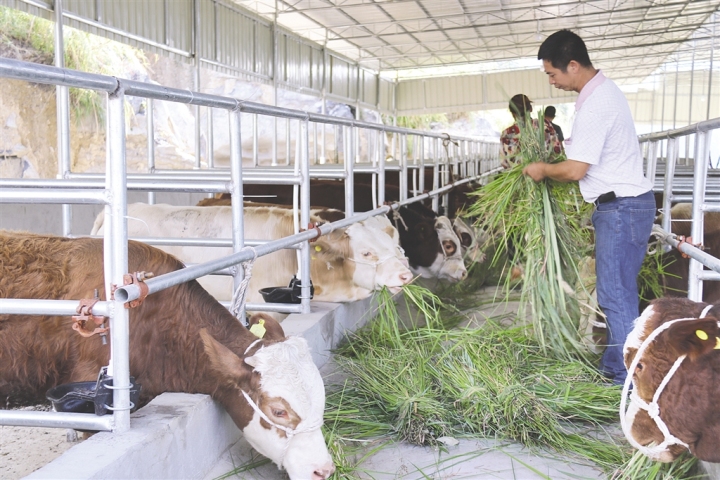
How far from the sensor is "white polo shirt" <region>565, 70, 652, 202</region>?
3.60 metres

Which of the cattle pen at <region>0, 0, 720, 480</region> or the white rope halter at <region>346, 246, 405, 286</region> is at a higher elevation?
the cattle pen at <region>0, 0, 720, 480</region>

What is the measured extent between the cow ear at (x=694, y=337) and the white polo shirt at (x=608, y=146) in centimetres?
149

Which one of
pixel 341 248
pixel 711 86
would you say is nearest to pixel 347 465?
pixel 341 248

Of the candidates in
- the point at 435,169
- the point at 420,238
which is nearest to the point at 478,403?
the point at 420,238

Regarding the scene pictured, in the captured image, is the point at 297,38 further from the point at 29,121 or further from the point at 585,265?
the point at 585,265

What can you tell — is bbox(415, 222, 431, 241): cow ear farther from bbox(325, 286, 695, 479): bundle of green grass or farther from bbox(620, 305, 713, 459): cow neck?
bbox(620, 305, 713, 459): cow neck

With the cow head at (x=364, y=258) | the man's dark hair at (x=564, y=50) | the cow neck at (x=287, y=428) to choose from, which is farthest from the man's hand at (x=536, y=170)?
the cow neck at (x=287, y=428)

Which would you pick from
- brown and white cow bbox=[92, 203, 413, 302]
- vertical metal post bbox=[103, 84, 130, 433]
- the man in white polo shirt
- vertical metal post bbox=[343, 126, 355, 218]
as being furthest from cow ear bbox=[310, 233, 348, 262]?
vertical metal post bbox=[103, 84, 130, 433]

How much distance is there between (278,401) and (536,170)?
209 centimetres

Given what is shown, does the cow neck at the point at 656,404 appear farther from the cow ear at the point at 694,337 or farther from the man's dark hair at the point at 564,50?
the man's dark hair at the point at 564,50

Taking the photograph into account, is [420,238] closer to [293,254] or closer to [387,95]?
[293,254]

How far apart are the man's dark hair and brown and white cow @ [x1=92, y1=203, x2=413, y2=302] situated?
5.40 feet

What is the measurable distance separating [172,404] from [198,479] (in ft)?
0.96

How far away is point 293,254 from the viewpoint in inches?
190
